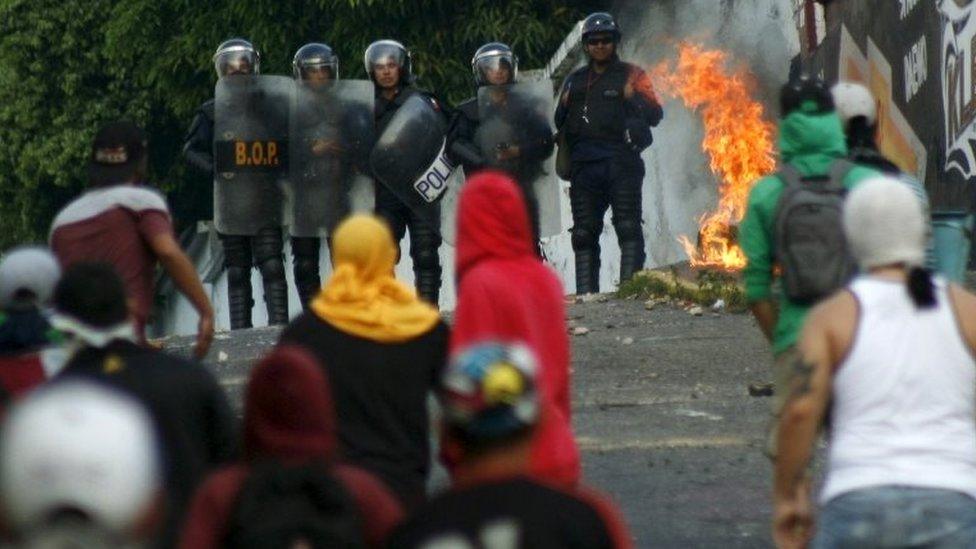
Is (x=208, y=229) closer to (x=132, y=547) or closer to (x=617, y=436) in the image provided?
(x=617, y=436)

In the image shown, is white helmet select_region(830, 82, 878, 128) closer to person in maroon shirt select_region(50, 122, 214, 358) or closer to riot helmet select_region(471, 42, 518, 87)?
person in maroon shirt select_region(50, 122, 214, 358)

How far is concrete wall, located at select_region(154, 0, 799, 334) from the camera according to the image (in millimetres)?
21859

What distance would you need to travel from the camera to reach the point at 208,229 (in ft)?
103

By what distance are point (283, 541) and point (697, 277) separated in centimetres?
1163

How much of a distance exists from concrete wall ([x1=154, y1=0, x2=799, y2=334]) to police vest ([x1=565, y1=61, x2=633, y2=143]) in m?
5.07

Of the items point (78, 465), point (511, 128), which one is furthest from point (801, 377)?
point (511, 128)

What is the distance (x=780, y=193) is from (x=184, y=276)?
2.27 metres

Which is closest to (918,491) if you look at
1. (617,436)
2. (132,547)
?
(132,547)

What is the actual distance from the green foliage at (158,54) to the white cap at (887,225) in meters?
Result: 18.6

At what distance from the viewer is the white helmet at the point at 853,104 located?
24.7 feet

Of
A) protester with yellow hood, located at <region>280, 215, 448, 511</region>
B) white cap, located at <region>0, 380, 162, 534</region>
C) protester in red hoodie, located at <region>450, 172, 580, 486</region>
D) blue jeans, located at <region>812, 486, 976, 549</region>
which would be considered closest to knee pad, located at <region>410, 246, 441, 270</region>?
protester in red hoodie, located at <region>450, 172, 580, 486</region>

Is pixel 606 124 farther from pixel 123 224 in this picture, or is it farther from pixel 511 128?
pixel 123 224

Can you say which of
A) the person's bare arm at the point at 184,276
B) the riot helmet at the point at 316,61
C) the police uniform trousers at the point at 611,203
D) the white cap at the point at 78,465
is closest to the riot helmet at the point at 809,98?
the person's bare arm at the point at 184,276

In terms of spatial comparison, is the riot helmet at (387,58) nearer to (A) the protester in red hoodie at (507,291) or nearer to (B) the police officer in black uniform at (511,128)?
(B) the police officer in black uniform at (511,128)
